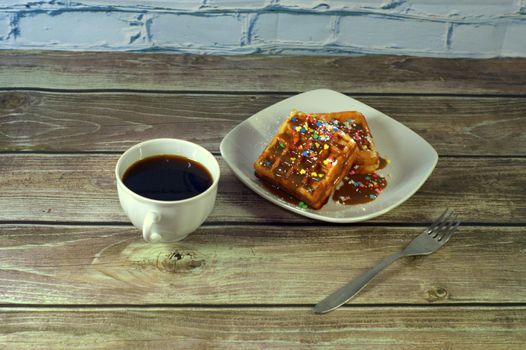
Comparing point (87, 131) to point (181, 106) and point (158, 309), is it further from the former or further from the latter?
point (158, 309)

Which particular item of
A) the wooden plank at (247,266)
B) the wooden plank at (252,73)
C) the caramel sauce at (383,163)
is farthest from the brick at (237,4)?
the wooden plank at (247,266)

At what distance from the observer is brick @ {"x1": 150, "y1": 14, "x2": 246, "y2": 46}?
4.81 feet

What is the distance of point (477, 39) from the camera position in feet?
5.08

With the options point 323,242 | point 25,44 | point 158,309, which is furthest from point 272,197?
point 25,44

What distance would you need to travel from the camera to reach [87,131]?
120 cm

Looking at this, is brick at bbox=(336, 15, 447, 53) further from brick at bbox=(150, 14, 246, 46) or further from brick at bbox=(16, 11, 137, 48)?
brick at bbox=(16, 11, 137, 48)

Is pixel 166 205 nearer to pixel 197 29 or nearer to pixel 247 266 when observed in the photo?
pixel 247 266

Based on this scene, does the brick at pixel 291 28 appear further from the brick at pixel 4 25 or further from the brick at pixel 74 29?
the brick at pixel 4 25

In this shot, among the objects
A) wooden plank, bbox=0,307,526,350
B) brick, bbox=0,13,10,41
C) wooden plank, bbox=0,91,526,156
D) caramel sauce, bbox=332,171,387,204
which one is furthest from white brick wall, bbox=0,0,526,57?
wooden plank, bbox=0,307,526,350

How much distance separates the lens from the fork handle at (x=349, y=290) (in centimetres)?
90

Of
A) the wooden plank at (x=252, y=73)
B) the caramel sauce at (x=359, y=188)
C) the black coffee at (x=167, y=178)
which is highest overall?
the black coffee at (x=167, y=178)

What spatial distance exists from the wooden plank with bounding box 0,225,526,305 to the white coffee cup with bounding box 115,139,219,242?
0.18 feet

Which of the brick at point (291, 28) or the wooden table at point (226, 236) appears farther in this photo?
the brick at point (291, 28)

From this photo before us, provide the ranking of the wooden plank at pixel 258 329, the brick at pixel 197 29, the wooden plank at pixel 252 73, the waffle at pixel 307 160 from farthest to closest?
the brick at pixel 197 29
the wooden plank at pixel 252 73
the waffle at pixel 307 160
the wooden plank at pixel 258 329
